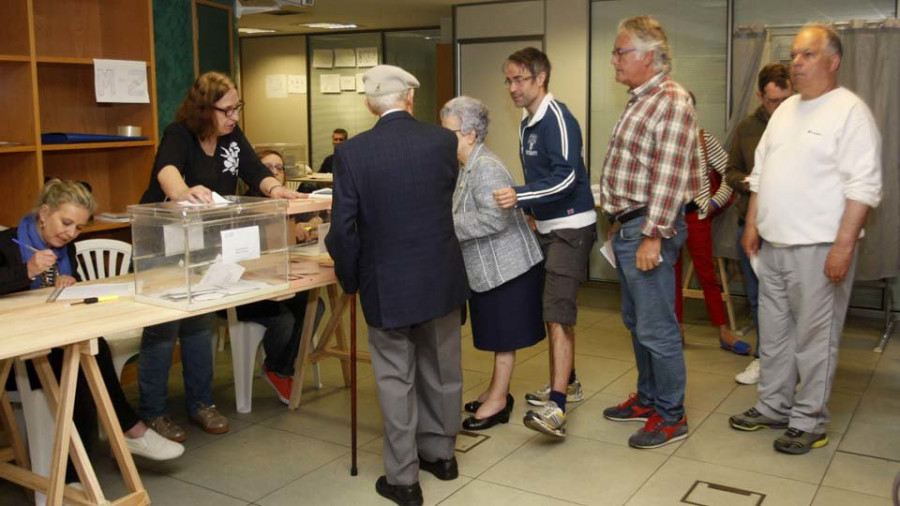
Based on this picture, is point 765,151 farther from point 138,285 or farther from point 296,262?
point 138,285

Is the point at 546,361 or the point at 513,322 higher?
the point at 513,322

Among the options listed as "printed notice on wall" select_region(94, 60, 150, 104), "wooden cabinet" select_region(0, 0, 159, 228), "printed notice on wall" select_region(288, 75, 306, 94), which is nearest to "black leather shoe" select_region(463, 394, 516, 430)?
"wooden cabinet" select_region(0, 0, 159, 228)

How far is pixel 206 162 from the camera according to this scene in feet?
12.0

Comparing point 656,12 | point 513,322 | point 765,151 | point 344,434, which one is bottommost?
point 344,434

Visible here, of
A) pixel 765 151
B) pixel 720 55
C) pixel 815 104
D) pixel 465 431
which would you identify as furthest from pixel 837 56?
pixel 720 55

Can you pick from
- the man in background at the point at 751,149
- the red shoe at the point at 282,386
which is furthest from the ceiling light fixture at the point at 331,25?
the red shoe at the point at 282,386

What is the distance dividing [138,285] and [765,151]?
245cm

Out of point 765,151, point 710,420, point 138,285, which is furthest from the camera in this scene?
point 710,420

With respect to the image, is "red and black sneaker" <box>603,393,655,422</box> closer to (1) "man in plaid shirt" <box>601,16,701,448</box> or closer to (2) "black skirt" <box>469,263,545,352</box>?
(1) "man in plaid shirt" <box>601,16,701,448</box>

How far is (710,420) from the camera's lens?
3799 millimetres

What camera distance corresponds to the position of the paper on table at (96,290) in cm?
298

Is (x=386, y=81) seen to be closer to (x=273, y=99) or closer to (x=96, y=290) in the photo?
(x=96, y=290)

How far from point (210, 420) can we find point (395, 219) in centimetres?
149

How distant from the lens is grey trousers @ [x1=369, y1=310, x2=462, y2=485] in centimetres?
295
